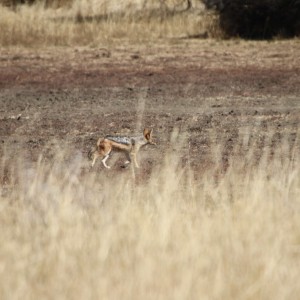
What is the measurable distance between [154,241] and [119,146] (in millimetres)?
3676

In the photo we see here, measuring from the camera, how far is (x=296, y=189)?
7.05 metres

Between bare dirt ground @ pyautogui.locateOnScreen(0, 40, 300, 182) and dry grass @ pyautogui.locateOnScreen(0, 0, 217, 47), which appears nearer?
bare dirt ground @ pyautogui.locateOnScreen(0, 40, 300, 182)

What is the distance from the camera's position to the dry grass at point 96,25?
2095 cm

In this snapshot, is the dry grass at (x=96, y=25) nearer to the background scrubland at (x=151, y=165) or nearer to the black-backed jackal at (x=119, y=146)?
the background scrubland at (x=151, y=165)

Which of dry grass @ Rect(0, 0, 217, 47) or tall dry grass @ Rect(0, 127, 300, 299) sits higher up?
tall dry grass @ Rect(0, 127, 300, 299)

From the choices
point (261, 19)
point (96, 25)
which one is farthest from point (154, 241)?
point (96, 25)

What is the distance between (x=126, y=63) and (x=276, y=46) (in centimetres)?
339

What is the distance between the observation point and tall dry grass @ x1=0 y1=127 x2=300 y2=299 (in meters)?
5.25

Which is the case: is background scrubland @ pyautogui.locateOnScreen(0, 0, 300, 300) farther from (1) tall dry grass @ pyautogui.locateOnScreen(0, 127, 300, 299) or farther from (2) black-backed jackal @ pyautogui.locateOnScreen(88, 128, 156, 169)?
(2) black-backed jackal @ pyautogui.locateOnScreen(88, 128, 156, 169)

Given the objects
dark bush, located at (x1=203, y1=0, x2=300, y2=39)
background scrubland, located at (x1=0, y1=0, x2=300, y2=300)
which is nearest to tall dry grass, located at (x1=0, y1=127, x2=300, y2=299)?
background scrubland, located at (x1=0, y1=0, x2=300, y2=300)

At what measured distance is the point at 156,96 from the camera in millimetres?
14406

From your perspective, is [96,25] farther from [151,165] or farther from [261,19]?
[151,165]

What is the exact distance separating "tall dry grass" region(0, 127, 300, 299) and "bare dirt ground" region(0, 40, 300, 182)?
2.30m

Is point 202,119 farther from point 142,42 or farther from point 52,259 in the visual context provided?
point 142,42
